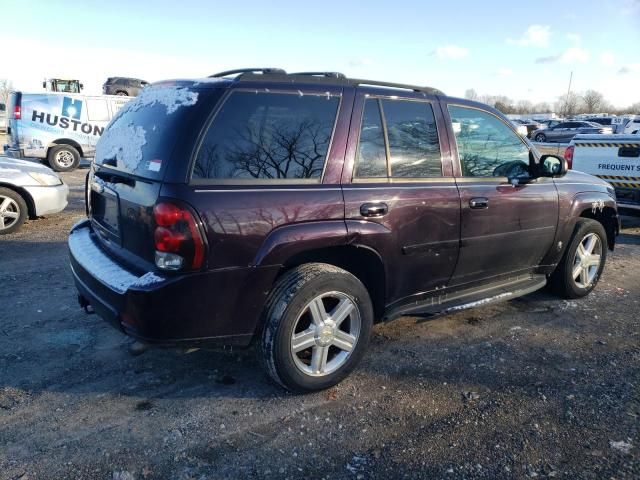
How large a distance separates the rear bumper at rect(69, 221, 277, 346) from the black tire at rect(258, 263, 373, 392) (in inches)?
4.0

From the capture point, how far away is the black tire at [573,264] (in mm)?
4781

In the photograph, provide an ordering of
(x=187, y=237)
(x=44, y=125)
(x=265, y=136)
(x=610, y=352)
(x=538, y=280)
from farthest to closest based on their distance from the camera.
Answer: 1. (x=44, y=125)
2. (x=538, y=280)
3. (x=610, y=352)
4. (x=265, y=136)
5. (x=187, y=237)

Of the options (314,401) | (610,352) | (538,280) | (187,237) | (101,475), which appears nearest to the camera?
(101,475)

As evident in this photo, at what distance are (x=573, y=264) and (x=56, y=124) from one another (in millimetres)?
13512

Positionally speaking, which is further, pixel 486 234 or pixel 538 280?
pixel 538 280

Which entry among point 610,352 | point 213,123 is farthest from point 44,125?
point 610,352

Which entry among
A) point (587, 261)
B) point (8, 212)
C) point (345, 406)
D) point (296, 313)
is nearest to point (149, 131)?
point (296, 313)

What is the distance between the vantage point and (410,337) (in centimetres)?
408

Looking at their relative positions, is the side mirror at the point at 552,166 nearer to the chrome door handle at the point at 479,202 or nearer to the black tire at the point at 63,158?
the chrome door handle at the point at 479,202

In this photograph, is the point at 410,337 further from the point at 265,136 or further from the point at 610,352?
the point at 265,136

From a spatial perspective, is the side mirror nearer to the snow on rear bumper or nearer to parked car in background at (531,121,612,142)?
the snow on rear bumper

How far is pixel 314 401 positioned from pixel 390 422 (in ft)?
1.61

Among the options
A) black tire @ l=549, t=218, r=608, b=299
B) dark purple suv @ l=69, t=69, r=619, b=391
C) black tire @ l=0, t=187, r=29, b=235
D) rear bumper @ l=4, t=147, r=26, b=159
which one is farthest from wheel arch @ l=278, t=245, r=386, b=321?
rear bumper @ l=4, t=147, r=26, b=159

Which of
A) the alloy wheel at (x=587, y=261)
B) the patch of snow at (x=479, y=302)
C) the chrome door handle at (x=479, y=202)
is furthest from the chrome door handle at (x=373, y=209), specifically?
the alloy wheel at (x=587, y=261)
